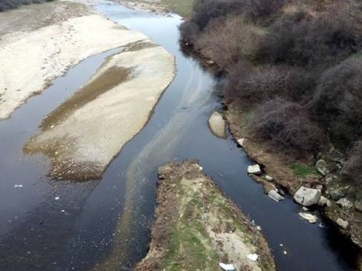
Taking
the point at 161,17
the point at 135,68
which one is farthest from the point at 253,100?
the point at 161,17

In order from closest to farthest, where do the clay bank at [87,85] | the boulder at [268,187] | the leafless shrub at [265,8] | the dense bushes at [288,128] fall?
the boulder at [268,187] < the dense bushes at [288,128] < the clay bank at [87,85] < the leafless shrub at [265,8]

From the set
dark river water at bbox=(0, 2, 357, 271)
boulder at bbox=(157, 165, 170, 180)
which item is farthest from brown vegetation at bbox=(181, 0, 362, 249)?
boulder at bbox=(157, 165, 170, 180)

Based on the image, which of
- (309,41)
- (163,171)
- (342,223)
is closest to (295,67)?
(309,41)

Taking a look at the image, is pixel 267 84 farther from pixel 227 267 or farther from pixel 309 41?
pixel 227 267

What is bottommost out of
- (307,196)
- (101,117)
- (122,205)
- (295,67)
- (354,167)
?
(101,117)

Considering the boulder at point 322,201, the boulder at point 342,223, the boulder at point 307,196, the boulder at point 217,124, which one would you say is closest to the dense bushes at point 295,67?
the boulder at point 217,124

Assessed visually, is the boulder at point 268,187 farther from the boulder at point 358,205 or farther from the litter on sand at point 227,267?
the litter on sand at point 227,267
